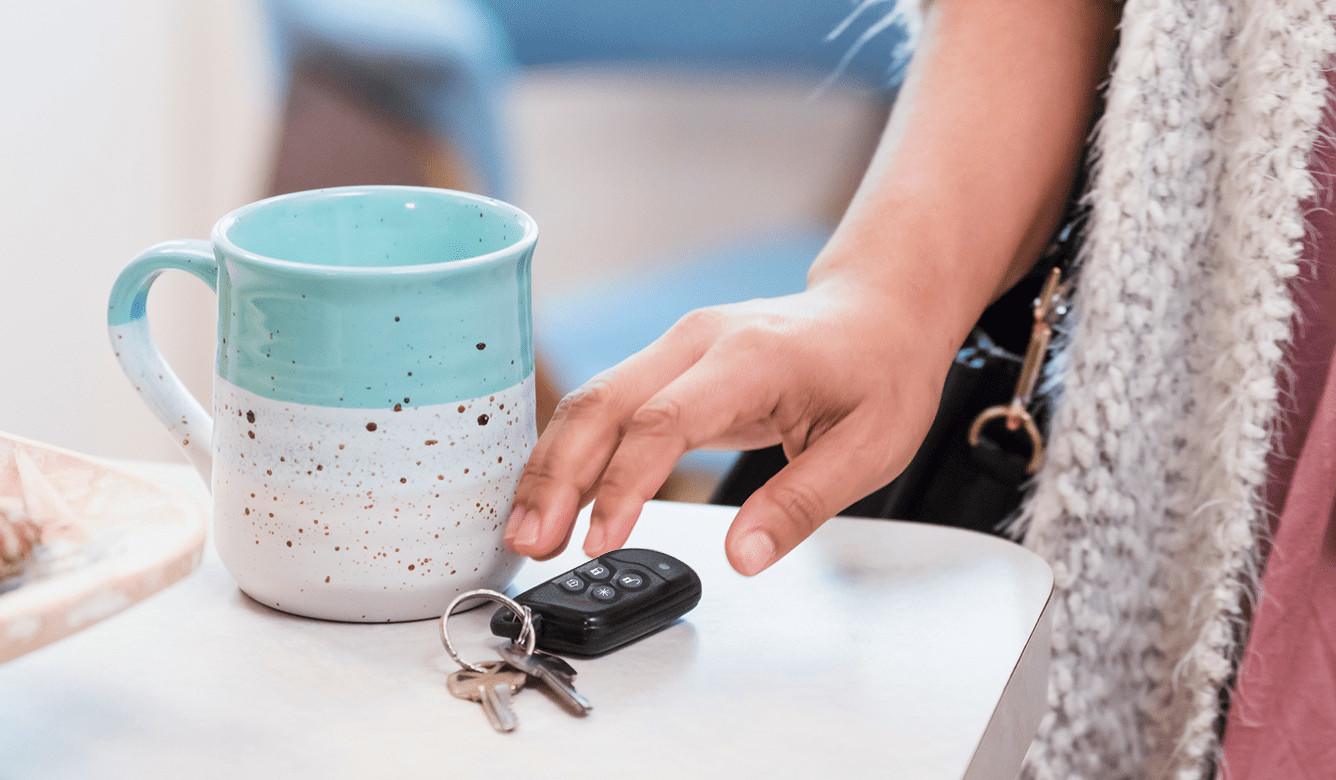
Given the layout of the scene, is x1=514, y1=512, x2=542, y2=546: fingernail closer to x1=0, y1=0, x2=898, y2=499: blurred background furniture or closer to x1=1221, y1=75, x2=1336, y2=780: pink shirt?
x1=1221, y1=75, x2=1336, y2=780: pink shirt

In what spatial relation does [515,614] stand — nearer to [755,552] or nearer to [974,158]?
[755,552]

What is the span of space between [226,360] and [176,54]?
1301 millimetres

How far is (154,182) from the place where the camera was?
1623mm

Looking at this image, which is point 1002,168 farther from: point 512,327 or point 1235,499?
point 512,327

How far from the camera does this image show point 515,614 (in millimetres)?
446

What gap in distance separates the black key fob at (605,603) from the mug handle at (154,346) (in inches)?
5.4

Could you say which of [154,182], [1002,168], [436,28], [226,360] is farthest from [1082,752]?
[154,182]

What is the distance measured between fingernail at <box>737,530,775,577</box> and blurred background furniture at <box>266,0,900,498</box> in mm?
730

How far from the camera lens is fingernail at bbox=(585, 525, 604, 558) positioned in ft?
1.50

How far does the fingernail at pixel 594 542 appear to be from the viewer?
46 cm

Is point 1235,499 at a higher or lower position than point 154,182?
higher

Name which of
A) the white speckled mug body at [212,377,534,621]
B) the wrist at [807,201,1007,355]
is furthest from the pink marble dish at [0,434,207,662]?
the wrist at [807,201,1007,355]

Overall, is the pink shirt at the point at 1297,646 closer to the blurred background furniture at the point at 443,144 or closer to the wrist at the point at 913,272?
the wrist at the point at 913,272

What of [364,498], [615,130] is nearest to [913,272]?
[364,498]
